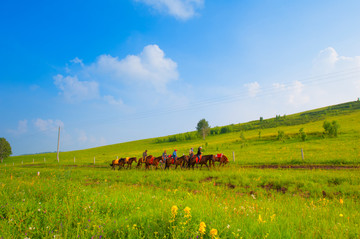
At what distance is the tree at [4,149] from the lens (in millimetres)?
67875

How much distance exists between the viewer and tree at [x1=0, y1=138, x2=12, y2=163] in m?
67.9

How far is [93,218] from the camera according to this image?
3.48 m

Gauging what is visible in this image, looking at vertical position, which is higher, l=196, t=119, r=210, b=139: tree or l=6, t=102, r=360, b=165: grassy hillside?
l=196, t=119, r=210, b=139: tree

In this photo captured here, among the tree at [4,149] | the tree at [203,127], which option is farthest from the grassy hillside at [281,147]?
the tree at [4,149]

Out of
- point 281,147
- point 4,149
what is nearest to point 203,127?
point 281,147

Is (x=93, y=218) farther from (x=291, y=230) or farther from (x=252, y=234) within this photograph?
(x=291, y=230)

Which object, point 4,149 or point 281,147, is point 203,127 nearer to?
point 281,147

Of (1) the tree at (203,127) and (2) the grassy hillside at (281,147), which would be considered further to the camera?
(1) the tree at (203,127)

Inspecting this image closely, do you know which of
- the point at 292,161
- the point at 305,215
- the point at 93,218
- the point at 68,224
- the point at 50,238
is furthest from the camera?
the point at 292,161

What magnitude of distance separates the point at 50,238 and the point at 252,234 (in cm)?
321

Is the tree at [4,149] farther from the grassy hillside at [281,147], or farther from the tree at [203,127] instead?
the tree at [203,127]

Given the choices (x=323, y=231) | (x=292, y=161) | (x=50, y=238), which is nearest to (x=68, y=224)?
(x=50, y=238)

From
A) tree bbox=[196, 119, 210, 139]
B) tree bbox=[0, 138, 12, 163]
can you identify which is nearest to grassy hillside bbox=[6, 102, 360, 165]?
tree bbox=[196, 119, 210, 139]

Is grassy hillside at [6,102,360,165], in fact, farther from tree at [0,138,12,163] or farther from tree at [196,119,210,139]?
tree at [0,138,12,163]
